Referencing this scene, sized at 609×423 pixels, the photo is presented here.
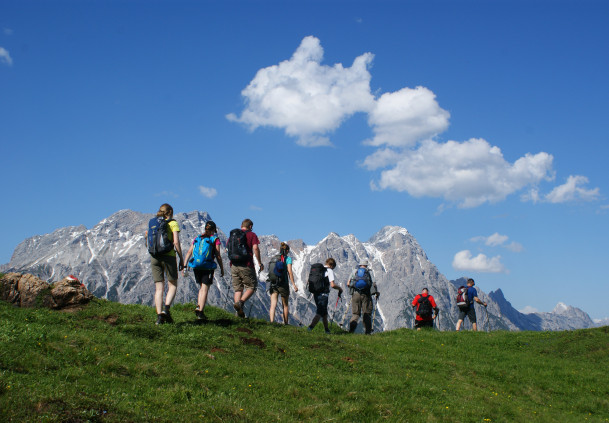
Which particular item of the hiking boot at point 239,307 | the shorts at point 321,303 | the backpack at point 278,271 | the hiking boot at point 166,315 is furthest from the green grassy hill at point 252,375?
the backpack at point 278,271

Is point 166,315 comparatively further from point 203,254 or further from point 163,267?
point 203,254

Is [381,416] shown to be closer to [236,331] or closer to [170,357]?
[170,357]

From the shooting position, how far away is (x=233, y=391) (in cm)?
1060

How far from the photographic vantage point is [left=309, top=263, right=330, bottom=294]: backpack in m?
21.2

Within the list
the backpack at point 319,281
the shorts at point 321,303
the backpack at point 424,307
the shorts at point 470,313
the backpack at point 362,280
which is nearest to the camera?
the backpack at point 319,281

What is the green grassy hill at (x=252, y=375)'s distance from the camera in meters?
9.00

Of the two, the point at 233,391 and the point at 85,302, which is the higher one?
the point at 85,302

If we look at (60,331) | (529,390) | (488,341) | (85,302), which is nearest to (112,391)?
(60,331)

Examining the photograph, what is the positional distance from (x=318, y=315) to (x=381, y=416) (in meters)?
11.2

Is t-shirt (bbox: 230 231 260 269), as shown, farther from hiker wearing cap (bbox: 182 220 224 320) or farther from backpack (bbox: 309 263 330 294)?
backpack (bbox: 309 263 330 294)

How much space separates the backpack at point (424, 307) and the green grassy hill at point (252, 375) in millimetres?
5344

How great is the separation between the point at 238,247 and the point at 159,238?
331 cm

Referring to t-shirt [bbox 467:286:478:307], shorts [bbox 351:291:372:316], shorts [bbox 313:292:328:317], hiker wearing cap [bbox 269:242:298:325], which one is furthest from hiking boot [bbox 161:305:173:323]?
t-shirt [bbox 467:286:478:307]

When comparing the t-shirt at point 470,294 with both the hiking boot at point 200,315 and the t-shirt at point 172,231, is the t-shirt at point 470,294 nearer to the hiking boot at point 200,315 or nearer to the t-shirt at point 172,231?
the hiking boot at point 200,315
